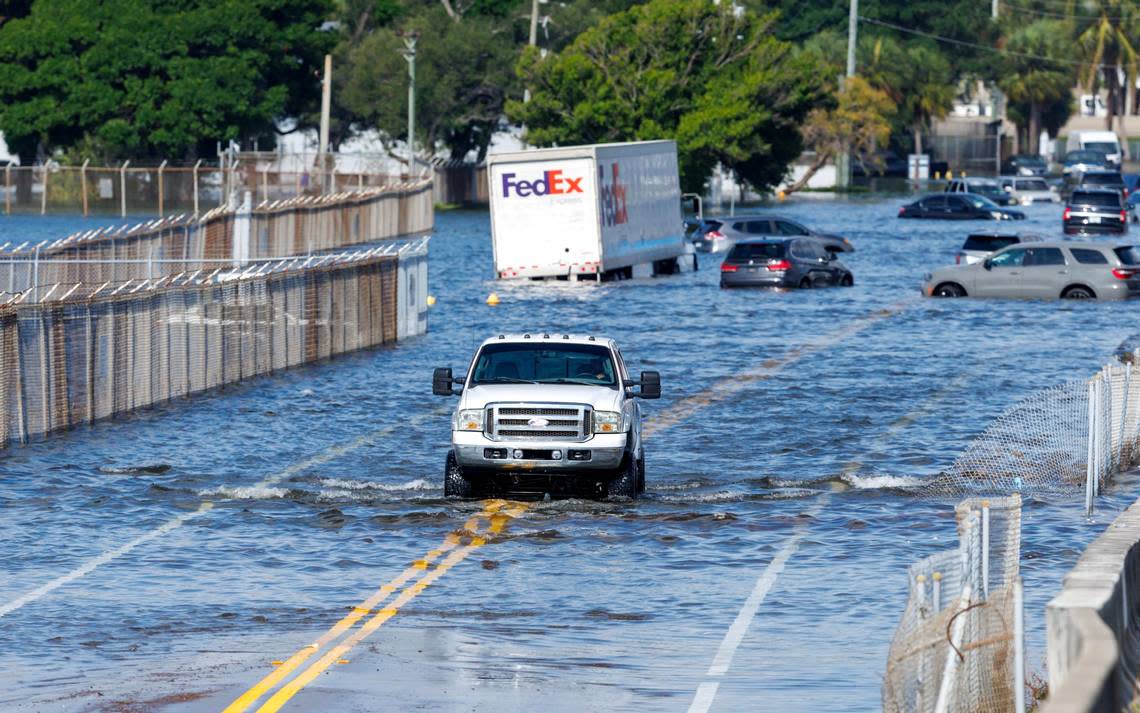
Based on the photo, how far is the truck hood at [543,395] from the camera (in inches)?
811

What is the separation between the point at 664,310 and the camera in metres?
48.2

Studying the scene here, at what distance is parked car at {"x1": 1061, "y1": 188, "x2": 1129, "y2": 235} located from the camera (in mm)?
72562

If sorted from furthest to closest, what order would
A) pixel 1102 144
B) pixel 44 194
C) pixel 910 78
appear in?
pixel 910 78
pixel 1102 144
pixel 44 194

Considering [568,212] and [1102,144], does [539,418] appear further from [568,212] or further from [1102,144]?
[1102,144]

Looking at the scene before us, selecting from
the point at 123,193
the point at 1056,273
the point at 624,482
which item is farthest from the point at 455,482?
the point at 123,193

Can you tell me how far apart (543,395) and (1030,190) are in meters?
85.4

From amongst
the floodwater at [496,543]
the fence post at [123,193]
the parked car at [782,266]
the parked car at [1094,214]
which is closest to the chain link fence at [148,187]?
the fence post at [123,193]

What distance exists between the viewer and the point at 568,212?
52781 millimetres

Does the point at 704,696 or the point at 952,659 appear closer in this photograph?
the point at 952,659

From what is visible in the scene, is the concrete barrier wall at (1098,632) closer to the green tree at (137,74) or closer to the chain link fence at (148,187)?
the chain link fence at (148,187)

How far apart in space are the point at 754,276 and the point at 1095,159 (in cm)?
7636

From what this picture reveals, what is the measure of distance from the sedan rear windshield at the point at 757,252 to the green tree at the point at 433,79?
179 ft

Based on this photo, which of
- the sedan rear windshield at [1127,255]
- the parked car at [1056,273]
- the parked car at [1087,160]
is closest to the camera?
the parked car at [1056,273]

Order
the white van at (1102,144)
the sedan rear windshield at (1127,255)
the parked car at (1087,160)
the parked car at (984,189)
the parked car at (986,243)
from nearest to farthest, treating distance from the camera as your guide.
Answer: the sedan rear windshield at (1127,255)
the parked car at (986,243)
the parked car at (984,189)
the parked car at (1087,160)
the white van at (1102,144)
